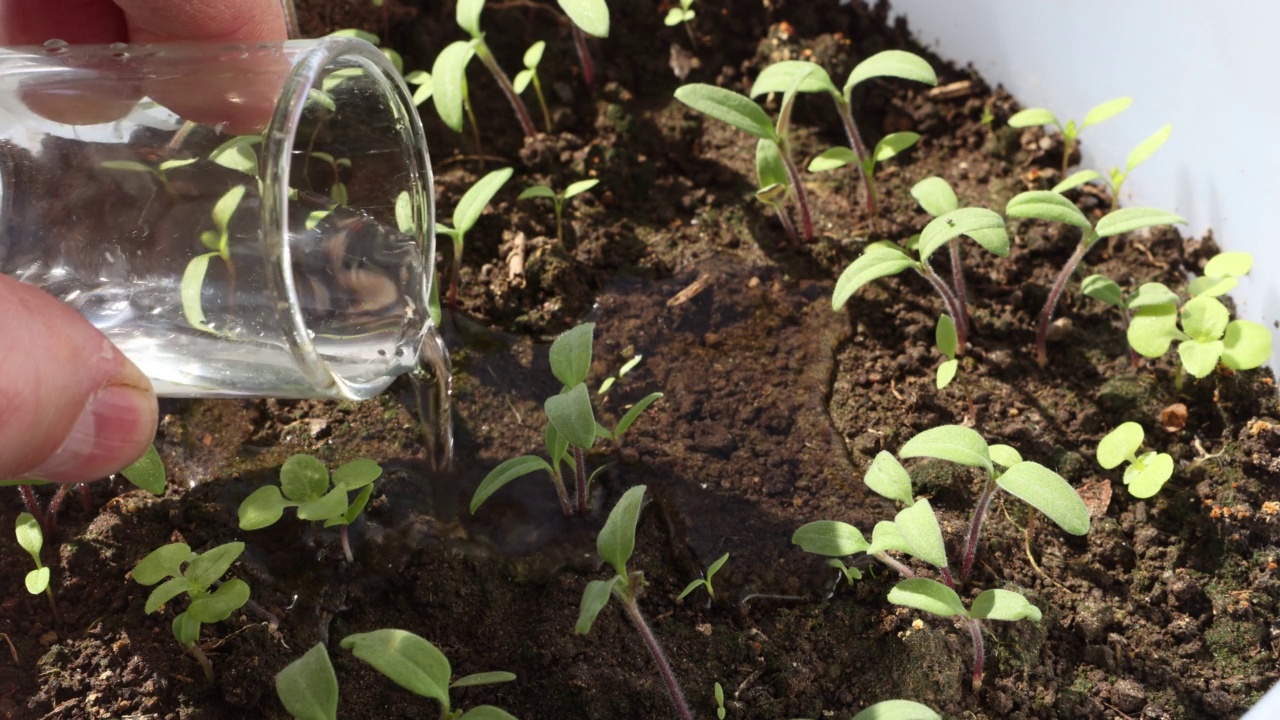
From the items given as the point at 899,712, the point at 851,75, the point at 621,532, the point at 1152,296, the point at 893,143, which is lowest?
the point at 899,712

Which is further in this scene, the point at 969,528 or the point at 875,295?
the point at 875,295

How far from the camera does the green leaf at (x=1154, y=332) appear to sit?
63.2 inches

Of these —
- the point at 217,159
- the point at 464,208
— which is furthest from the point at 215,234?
the point at 464,208

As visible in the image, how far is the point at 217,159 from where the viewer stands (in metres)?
1.18

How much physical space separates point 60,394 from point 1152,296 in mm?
1443

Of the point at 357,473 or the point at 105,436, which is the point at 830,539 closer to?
the point at 357,473

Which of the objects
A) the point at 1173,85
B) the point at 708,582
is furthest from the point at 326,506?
the point at 1173,85

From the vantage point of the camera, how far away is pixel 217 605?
1331mm

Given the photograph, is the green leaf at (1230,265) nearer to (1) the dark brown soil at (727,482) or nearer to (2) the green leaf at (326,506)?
(1) the dark brown soil at (727,482)

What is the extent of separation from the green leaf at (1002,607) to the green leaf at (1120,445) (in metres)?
0.34

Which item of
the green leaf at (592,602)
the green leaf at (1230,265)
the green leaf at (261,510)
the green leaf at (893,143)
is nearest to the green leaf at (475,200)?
the green leaf at (261,510)

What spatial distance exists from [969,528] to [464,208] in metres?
0.92

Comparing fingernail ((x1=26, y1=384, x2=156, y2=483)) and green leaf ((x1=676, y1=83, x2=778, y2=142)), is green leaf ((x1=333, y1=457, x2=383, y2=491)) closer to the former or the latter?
fingernail ((x1=26, y1=384, x2=156, y2=483))

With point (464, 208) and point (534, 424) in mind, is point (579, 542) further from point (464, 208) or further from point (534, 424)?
point (464, 208)
